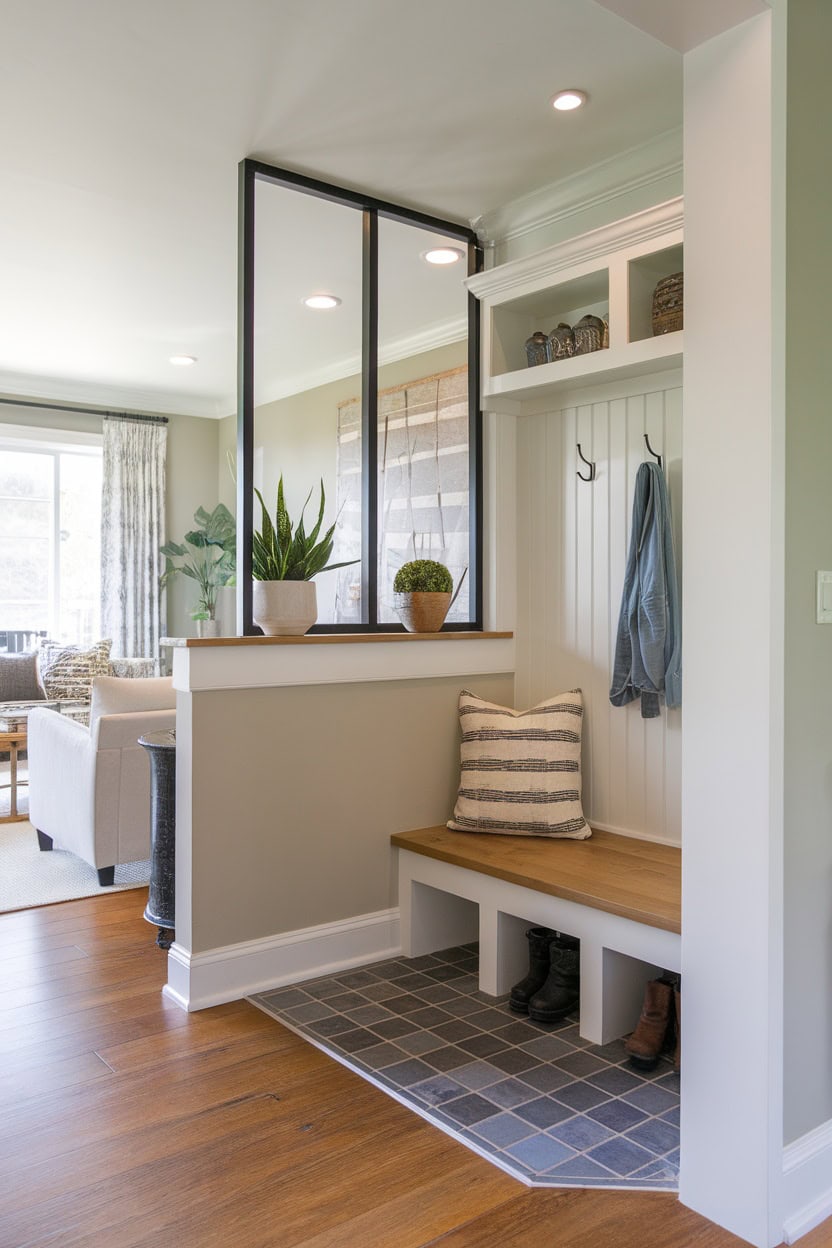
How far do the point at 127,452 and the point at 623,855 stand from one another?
5.32 metres

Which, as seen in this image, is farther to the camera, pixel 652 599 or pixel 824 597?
pixel 652 599

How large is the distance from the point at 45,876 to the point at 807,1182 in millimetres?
3155

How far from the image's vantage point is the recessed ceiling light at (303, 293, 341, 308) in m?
4.50

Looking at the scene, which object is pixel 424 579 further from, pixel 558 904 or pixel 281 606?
pixel 558 904

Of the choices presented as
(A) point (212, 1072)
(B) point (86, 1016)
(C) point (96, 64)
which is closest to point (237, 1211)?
(A) point (212, 1072)

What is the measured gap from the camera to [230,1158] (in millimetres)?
1952

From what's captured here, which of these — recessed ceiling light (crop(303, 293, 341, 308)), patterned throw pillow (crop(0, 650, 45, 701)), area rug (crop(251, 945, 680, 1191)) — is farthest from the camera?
patterned throw pillow (crop(0, 650, 45, 701))

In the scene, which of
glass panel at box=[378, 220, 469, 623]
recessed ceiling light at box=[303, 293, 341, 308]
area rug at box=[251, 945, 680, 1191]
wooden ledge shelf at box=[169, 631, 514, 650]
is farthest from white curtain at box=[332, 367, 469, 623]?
area rug at box=[251, 945, 680, 1191]

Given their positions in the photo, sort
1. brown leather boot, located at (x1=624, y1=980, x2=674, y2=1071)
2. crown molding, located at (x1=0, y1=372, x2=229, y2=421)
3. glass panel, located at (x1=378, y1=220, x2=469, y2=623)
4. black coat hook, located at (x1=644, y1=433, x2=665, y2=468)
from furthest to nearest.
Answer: crown molding, located at (x1=0, y1=372, x2=229, y2=421)
glass panel, located at (x1=378, y1=220, x2=469, y2=623)
black coat hook, located at (x1=644, y1=433, x2=665, y2=468)
brown leather boot, located at (x1=624, y1=980, x2=674, y2=1071)

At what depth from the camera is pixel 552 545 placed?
336 centimetres

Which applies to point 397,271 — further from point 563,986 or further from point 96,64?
point 563,986

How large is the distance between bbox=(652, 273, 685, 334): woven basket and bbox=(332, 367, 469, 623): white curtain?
1569mm


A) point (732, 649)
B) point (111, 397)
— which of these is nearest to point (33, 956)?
point (732, 649)

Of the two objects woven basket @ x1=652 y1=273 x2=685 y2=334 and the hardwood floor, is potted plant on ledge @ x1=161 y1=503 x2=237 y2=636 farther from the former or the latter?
woven basket @ x1=652 y1=273 x2=685 y2=334
